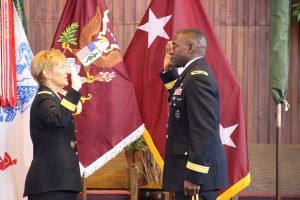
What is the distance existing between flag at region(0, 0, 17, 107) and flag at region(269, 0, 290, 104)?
6.07 ft

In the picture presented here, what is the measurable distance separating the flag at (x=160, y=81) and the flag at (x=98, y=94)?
0.11m

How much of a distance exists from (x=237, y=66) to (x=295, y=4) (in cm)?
70

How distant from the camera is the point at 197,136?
2.61 metres

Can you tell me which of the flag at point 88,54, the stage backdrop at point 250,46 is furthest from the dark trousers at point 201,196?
the stage backdrop at point 250,46

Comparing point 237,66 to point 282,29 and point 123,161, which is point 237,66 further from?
point 123,161

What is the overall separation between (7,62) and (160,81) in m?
1.00

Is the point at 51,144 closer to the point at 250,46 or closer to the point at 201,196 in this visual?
the point at 201,196

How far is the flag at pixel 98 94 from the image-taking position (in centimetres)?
382

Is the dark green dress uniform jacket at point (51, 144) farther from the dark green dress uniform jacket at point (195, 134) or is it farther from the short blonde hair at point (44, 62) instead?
the dark green dress uniform jacket at point (195, 134)

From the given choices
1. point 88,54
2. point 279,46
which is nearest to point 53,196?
point 88,54

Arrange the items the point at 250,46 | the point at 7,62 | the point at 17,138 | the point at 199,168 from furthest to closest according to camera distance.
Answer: the point at 250,46 < the point at 17,138 < the point at 7,62 < the point at 199,168

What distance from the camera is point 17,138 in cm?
382

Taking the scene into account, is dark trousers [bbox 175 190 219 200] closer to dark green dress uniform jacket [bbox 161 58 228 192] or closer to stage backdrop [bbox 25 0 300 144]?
dark green dress uniform jacket [bbox 161 58 228 192]

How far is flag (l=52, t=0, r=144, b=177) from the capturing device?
12.5 feet
